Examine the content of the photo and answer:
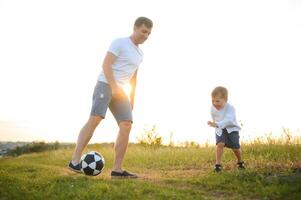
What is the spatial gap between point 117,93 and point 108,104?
269 millimetres

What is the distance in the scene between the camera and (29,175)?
867 cm

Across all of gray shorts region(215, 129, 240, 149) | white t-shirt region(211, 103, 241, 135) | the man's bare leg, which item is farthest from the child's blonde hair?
the man's bare leg

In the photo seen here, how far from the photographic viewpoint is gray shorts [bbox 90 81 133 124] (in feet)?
24.6

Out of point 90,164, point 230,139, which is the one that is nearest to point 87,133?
point 90,164

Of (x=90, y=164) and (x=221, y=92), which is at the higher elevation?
(x=221, y=92)

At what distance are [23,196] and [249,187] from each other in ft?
12.2

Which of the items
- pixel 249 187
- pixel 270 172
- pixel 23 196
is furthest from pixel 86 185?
pixel 270 172

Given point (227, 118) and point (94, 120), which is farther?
point (227, 118)

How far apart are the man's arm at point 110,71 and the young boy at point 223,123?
83.6 inches

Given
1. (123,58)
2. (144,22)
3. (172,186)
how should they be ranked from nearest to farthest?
(172,186) → (144,22) → (123,58)

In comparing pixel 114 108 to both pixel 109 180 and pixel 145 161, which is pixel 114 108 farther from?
pixel 145 161

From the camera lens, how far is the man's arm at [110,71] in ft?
24.3

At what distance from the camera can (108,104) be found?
299 inches

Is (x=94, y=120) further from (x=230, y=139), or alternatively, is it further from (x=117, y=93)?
(x=230, y=139)
